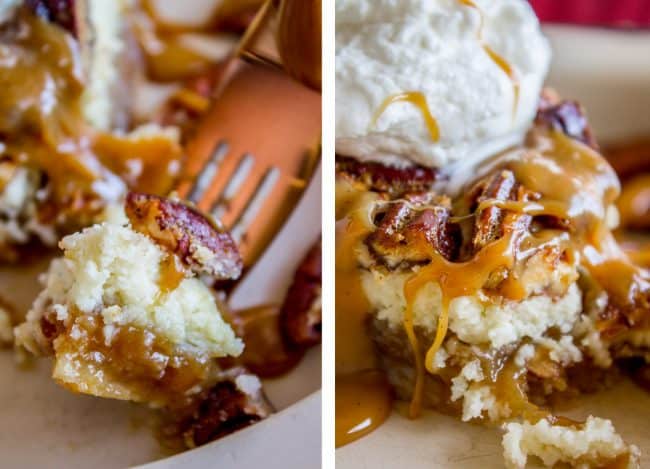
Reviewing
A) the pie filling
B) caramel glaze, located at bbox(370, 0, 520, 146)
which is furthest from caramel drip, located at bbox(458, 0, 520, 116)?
the pie filling

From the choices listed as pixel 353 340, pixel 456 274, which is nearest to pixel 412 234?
pixel 456 274

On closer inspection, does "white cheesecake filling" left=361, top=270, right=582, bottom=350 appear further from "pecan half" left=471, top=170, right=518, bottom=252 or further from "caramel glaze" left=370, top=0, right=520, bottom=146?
"caramel glaze" left=370, top=0, right=520, bottom=146

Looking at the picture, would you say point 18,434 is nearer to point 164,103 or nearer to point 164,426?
point 164,426

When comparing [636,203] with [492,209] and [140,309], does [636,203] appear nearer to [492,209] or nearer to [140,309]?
[492,209]

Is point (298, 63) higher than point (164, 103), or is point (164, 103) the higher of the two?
point (298, 63)

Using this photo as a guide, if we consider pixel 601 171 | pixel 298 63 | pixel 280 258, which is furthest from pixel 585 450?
pixel 298 63

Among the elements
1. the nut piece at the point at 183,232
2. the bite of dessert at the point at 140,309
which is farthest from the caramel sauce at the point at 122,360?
the nut piece at the point at 183,232

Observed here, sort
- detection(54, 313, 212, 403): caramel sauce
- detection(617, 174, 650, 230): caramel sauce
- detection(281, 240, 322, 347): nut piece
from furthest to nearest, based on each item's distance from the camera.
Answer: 1. detection(617, 174, 650, 230): caramel sauce
2. detection(281, 240, 322, 347): nut piece
3. detection(54, 313, 212, 403): caramel sauce
